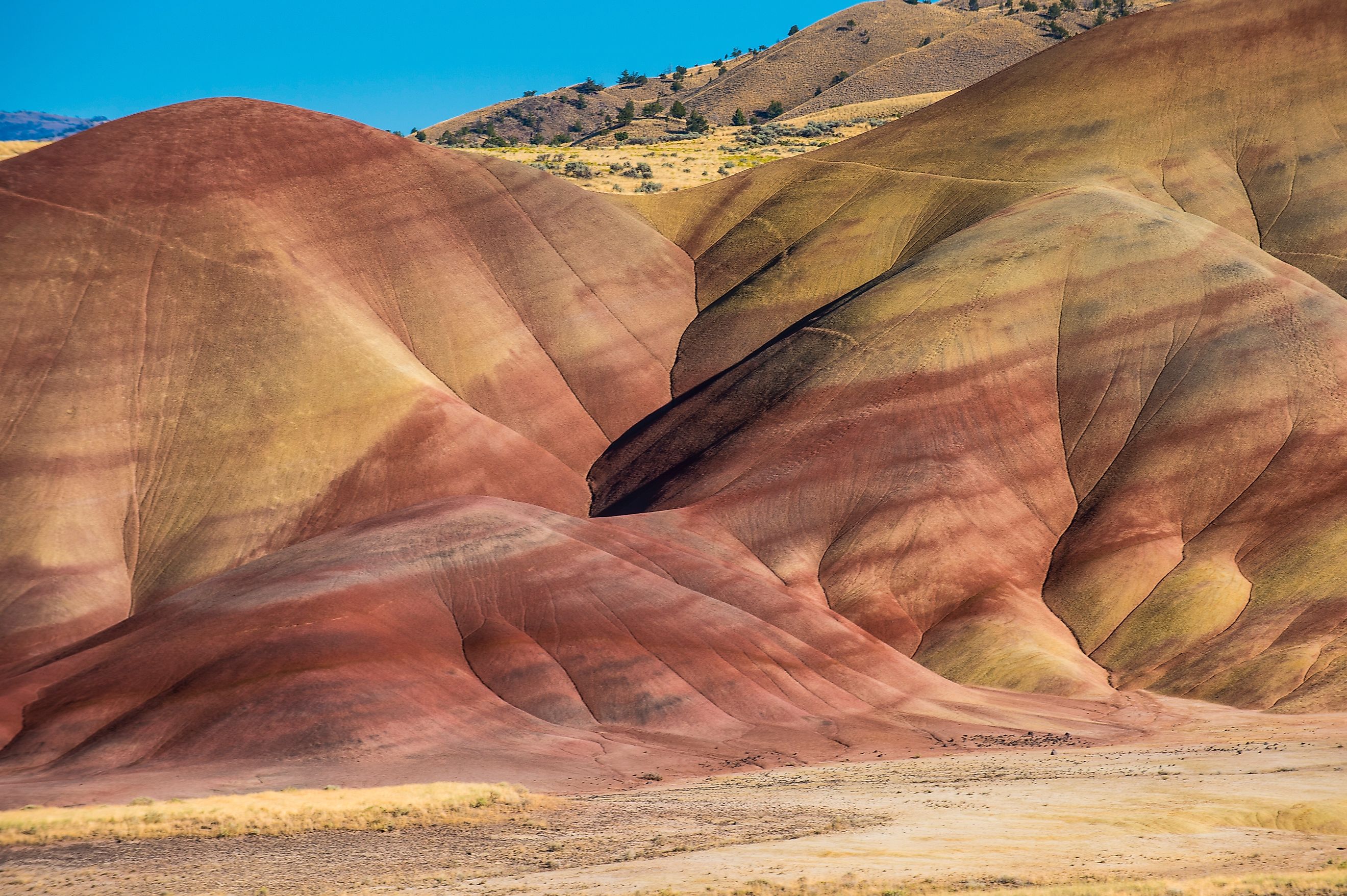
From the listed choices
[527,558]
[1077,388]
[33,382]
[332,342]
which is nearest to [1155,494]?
[1077,388]

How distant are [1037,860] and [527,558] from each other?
26.9m

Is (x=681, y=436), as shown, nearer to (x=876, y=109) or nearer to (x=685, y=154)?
(x=685, y=154)

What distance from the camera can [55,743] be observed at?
1580 inches

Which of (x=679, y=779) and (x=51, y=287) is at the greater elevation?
(x=51, y=287)

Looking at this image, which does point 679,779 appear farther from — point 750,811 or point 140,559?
point 140,559

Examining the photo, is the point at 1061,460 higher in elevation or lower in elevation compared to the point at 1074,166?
lower

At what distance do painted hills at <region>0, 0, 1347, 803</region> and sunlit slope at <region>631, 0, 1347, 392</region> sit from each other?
0.99ft

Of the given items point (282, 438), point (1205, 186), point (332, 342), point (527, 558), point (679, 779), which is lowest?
point (679, 779)

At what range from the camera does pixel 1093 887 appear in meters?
22.3

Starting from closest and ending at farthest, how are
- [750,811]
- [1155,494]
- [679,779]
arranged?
[750,811] < [679,779] < [1155,494]

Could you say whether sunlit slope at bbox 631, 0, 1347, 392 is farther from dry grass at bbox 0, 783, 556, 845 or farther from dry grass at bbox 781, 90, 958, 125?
dry grass at bbox 781, 90, 958, 125

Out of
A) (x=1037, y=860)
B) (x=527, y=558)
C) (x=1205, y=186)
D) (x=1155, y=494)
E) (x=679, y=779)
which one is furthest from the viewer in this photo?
(x=1205, y=186)

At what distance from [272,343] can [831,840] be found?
45851mm

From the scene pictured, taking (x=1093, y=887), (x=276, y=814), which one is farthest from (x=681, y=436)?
(x=1093, y=887)
